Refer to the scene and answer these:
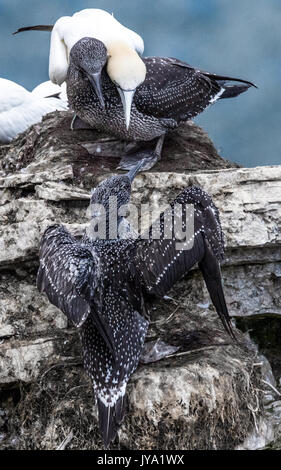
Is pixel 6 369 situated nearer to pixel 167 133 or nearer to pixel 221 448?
pixel 221 448

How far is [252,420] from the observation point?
4.91 meters

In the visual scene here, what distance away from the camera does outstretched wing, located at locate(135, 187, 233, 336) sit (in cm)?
458

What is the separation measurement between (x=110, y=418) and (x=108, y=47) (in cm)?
351

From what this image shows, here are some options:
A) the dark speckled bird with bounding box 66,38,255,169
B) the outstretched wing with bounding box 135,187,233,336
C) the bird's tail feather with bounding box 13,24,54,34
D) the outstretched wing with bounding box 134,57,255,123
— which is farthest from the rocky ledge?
the bird's tail feather with bounding box 13,24,54,34

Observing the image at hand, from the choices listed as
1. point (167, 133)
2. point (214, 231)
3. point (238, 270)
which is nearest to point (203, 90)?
point (167, 133)

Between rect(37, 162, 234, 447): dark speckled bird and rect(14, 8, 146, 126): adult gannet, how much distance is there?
70.7 inches

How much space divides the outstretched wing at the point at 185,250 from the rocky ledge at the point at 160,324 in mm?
614

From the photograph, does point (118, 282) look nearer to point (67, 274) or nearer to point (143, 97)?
point (67, 274)

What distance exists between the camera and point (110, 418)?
4516mm

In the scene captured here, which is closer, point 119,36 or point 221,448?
point 221,448

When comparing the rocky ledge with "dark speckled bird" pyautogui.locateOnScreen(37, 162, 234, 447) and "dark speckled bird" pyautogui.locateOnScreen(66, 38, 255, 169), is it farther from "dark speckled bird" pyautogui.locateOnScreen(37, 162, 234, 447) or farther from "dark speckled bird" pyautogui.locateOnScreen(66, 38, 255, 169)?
"dark speckled bird" pyautogui.locateOnScreen(66, 38, 255, 169)

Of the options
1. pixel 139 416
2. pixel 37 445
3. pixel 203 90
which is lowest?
pixel 37 445

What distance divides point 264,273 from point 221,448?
2.01 metres
